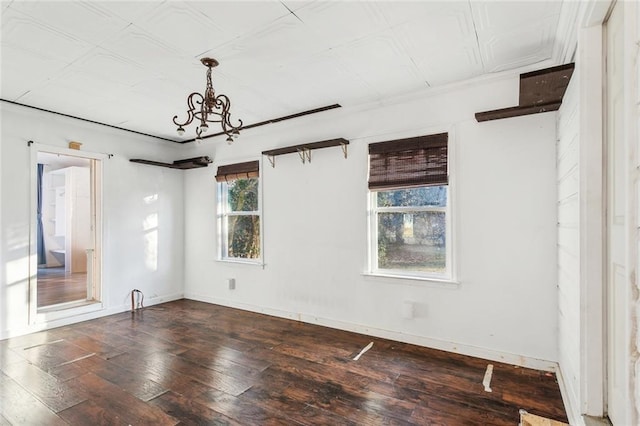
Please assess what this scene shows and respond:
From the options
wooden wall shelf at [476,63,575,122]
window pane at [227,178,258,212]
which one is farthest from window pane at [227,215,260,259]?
wooden wall shelf at [476,63,575,122]

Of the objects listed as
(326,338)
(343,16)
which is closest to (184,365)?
(326,338)

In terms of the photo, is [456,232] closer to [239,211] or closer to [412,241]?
[412,241]

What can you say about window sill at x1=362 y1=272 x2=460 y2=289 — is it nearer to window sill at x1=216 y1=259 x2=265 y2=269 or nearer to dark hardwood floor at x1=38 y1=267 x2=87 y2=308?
window sill at x1=216 y1=259 x2=265 y2=269

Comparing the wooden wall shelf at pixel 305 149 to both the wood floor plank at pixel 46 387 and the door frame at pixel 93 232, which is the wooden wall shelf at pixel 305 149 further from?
the wood floor plank at pixel 46 387

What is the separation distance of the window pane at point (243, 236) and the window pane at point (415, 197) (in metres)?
2.01

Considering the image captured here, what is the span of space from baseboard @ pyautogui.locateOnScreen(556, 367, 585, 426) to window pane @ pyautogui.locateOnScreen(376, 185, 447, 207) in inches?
67.5

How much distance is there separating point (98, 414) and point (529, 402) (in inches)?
118

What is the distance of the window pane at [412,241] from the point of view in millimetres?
3400

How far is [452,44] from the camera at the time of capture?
2.51m

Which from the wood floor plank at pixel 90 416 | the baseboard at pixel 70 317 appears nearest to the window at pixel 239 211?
the baseboard at pixel 70 317

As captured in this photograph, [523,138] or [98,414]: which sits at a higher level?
[523,138]

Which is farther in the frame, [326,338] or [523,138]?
[326,338]

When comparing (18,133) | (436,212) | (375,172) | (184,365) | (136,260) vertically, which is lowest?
(184,365)

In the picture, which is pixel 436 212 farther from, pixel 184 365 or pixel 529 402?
pixel 184 365
